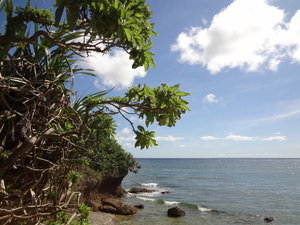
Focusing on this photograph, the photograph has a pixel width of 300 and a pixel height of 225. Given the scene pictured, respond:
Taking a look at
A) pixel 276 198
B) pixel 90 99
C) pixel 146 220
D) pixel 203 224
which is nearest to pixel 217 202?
pixel 276 198

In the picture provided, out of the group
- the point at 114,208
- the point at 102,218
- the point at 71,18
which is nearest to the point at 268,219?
the point at 114,208

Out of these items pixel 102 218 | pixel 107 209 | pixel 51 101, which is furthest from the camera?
pixel 107 209

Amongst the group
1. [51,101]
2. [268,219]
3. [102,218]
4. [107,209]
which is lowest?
[268,219]

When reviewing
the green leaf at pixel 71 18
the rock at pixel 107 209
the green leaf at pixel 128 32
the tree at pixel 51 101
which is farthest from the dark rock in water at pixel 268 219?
the green leaf at pixel 71 18

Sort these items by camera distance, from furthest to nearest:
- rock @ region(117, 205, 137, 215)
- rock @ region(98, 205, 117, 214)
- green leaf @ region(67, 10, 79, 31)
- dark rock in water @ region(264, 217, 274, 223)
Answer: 1. dark rock in water @ region(264, 217, 274, 223)
2. rock @ region(117, 205, 137, 215)
3. rock @ region(98, 205, 117, 214)
4. green leaf @ region(67, 10, 79, 31)

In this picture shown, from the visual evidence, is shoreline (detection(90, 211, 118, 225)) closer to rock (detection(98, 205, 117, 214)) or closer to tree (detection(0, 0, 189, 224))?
rock (detection(98, 205, 117, 214))

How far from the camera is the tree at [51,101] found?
5.07ft

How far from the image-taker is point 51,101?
217 centimetres

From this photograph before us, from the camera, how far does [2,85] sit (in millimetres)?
1742

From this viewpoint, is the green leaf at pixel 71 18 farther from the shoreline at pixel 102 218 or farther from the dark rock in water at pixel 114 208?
the dark rock in water at pixel 114 208

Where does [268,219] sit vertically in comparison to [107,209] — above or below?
below

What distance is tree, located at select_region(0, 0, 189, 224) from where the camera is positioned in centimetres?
154

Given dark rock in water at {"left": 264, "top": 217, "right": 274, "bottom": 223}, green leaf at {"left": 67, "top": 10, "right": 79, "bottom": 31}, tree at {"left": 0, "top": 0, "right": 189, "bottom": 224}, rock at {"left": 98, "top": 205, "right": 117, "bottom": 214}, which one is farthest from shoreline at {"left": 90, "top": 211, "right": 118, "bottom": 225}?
green leaf at {"left": 67, "top": 10, "right": 79, "bottom": 31}

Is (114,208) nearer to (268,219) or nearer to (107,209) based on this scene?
(107,209)
